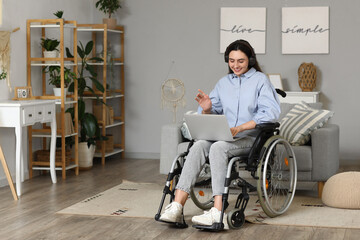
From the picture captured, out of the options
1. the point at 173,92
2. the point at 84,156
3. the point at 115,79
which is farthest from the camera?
the point at 115,79

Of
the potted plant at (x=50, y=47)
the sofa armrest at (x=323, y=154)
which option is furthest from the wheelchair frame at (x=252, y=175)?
the potted plant at (x=50, y=47)

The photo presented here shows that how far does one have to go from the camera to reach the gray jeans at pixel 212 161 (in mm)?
3621

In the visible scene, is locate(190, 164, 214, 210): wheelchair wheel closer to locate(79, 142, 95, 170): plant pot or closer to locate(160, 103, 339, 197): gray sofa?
locate(160, 103, 339, 197): gray sofa

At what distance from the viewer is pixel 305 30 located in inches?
259

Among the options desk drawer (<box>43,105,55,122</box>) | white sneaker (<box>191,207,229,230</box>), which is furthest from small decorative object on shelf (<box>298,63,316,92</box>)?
white sneaker (<box>191,207,229,230</box>)

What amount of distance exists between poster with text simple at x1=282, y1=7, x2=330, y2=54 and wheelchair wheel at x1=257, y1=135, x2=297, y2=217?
2.36 m

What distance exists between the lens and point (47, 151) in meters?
5.63

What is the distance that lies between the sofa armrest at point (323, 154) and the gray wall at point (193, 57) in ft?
6.96

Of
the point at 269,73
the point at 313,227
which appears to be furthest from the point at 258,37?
the point at 313,227

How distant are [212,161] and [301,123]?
1.26m

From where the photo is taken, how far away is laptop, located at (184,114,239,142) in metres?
3.65

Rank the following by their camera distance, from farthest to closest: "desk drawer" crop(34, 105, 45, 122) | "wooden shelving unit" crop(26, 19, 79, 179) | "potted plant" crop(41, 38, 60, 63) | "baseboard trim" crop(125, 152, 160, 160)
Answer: "baseboard trim" crop(125, 152, 160, 160) < "potted plant" crop(41, 38, 60, 63) < "wooden shelving unit" crop(26, 19, 79, 179) < "desk drawer" crop(34, 105, 45, 122)

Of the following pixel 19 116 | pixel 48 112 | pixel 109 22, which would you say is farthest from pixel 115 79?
pixel 19 116

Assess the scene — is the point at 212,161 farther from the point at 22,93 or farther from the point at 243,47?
the point at 22,93
